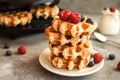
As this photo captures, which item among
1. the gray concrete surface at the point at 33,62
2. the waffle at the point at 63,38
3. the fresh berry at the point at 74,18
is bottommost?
the gray concrete surface at the point at 33,62

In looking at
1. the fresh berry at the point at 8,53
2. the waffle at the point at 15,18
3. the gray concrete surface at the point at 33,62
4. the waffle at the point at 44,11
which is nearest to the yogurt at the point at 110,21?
the gray concrete surface at the point at 33,62

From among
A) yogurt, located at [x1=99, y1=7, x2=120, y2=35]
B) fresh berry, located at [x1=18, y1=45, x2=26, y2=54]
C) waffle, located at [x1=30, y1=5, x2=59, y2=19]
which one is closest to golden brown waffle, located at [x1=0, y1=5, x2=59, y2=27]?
waffle, located at [x1=30, y1=5, x2=59, y2=19]

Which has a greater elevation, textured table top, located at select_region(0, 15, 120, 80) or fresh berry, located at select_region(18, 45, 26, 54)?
fresh berry, located at select_region(18, 45, 26, 54)

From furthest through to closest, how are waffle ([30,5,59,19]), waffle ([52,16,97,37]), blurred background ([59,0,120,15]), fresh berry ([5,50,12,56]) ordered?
1. blurred background ([59,0,120,15])
2. waffle ([30,5,59,19])
3. fresh berry ([5,50,12,56])
4. waffle ([52,16,97,37])

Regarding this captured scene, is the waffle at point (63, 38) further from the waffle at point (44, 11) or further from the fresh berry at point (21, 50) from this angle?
the waffle at point (44, 11)

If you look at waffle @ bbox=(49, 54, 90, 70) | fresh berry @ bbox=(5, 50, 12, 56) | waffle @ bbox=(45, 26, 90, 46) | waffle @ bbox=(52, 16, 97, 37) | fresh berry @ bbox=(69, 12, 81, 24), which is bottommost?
fresh berry @ bbox=(5, 50, 12, 56)

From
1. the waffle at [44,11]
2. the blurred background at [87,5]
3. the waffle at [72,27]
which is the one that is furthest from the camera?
the blurred background at [87,5]

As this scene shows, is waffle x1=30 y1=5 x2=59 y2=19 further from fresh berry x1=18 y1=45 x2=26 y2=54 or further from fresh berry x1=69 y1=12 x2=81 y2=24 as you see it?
fresh berry x1=69 y1=12 x2=81 y2=24
